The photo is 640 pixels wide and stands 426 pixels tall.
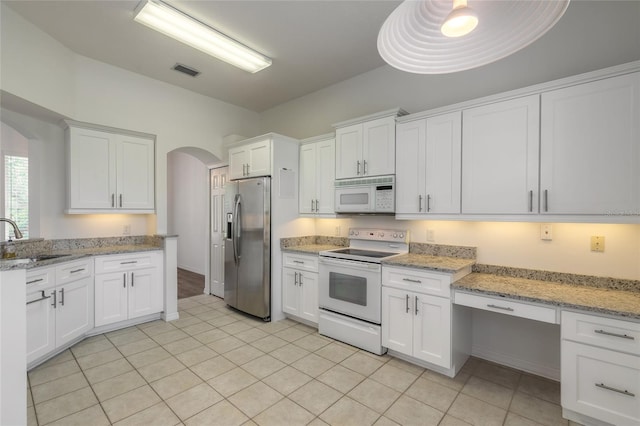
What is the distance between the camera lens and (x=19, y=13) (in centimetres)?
263

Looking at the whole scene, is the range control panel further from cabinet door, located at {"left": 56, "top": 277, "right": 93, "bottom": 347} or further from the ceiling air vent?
cabinet door, located at {"left": 56, "top": 277, "right": 93, "bottom": 347}

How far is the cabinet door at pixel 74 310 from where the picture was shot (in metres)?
2.82

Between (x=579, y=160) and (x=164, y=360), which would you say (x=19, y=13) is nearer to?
(x=164, y=360)

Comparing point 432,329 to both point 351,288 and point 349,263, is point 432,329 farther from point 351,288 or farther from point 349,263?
point 349,263

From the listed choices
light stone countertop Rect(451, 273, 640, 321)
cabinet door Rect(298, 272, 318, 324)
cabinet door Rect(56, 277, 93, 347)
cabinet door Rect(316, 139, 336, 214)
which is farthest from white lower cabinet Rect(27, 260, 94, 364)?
light stone countertop Rect(451, 273, 640, 321)

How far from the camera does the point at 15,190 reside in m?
5.59

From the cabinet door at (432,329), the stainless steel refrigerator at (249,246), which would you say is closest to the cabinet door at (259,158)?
the stainless steel refrigerator at (249,246)

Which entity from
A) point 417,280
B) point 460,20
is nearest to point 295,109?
point 417,280

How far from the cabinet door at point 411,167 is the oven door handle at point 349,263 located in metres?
0.63

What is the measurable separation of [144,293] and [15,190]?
4406mm

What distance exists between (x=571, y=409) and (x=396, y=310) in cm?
131

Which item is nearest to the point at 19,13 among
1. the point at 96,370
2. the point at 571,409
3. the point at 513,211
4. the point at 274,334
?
the point at 96,370

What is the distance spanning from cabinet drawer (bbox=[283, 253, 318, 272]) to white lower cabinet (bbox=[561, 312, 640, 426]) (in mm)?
2327

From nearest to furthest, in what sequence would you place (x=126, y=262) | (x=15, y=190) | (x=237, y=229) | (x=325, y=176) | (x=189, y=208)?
(x=126, y=262) < (x=325, y=176) < (x=237, y=229) < (x=15, y=190) < (x=189, y=208)
